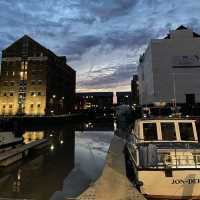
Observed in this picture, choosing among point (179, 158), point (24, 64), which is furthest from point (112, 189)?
point (24, 64)

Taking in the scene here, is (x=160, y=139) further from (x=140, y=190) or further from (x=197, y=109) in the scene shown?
(x=197, y=109)

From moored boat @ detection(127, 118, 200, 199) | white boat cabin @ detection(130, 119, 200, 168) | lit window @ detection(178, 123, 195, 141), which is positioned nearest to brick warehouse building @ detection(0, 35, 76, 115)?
white boat cabin @ detection(130, 119, 200, 168)

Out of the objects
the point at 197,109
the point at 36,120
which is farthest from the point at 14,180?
the point at 197,109

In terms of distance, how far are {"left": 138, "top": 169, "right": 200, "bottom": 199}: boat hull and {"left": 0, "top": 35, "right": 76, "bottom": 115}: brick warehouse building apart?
7087 cm

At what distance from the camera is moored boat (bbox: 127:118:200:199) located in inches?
354

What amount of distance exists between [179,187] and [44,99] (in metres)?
73.2

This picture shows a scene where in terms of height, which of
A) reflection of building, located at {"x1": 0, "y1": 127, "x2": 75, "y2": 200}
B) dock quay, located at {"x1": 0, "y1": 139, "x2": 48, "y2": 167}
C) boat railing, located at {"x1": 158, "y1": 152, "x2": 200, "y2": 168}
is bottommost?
reflection of building, located at {"x1": 0, "y1": 127, "x2": 75, "y2": 200}

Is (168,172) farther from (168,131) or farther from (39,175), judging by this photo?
(39,175)

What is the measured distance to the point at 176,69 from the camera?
65.2 metres

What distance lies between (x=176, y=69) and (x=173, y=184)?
5979 cm

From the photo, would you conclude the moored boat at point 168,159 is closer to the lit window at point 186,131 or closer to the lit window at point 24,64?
the lit window at point 186,131

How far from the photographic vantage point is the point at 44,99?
260 feet

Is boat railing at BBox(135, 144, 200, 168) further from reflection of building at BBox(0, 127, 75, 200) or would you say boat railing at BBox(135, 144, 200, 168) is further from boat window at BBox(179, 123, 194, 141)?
reflection of building at BBox(0, 127, 75, 200)

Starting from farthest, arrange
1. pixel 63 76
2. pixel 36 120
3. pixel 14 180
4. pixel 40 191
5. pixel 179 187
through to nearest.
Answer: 1. pixel 63 76
2. pixel 36 120
3. pixel 14 180
4. pixel 40 191
5. pixel 179 187
